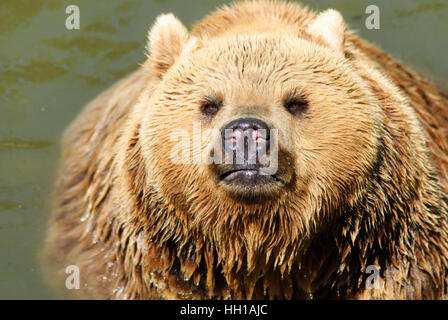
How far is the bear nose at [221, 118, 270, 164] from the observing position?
530 centimetres

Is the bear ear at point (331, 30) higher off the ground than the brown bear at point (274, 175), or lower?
higher

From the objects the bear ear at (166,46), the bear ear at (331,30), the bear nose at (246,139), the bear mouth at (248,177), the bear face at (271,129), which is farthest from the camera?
the bear ear at (166,46)

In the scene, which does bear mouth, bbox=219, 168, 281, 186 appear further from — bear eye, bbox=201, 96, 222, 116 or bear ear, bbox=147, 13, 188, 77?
bear ear, bbox=147, 13, 188, 77

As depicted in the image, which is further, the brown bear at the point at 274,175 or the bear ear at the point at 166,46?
the bear ear at the point at 166,46

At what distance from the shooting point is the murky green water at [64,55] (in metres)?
9.41

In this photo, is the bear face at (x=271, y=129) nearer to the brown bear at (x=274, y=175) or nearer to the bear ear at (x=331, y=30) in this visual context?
the brown bear at (x=274, y=175)

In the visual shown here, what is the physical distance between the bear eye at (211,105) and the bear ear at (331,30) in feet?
3.55

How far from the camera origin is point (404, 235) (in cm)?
622

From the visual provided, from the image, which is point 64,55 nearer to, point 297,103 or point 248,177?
point 297,103

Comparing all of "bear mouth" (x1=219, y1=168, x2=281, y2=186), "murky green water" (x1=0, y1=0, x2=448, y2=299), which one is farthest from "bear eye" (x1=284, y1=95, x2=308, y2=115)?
"murky green water" (x1=0, y1=0, x2=448, y2=299)

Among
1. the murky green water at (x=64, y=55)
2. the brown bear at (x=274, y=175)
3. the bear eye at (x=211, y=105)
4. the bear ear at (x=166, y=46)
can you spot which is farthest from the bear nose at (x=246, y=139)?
the murky green water at (x=64, y=55)

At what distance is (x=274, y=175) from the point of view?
17.8 feet

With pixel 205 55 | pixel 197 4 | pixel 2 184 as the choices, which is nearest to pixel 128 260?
pixel 205 55

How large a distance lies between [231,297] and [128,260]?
0.93m
